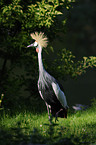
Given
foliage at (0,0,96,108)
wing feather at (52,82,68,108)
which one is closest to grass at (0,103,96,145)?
wing feather at (52,82,68,108)

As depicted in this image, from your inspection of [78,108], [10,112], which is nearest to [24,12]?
[10,112]

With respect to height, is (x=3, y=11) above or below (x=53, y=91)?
above

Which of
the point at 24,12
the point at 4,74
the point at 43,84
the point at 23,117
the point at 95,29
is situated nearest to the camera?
the point at 43,84

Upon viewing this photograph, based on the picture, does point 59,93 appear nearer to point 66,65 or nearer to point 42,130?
point 42,130

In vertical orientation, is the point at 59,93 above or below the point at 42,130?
above

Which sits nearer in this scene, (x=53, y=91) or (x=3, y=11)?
(x=53, y=91)

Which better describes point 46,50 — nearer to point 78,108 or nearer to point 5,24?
point 5,24

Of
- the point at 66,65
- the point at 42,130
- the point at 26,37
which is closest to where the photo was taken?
the point at 42,130

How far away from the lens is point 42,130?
5500mm

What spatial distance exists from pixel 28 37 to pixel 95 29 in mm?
16208

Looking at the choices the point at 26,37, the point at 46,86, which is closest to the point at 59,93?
the point at 46,86

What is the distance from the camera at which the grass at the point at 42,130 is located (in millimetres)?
4254

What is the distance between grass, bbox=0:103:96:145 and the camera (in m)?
4.25

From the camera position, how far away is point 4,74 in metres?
8.73
